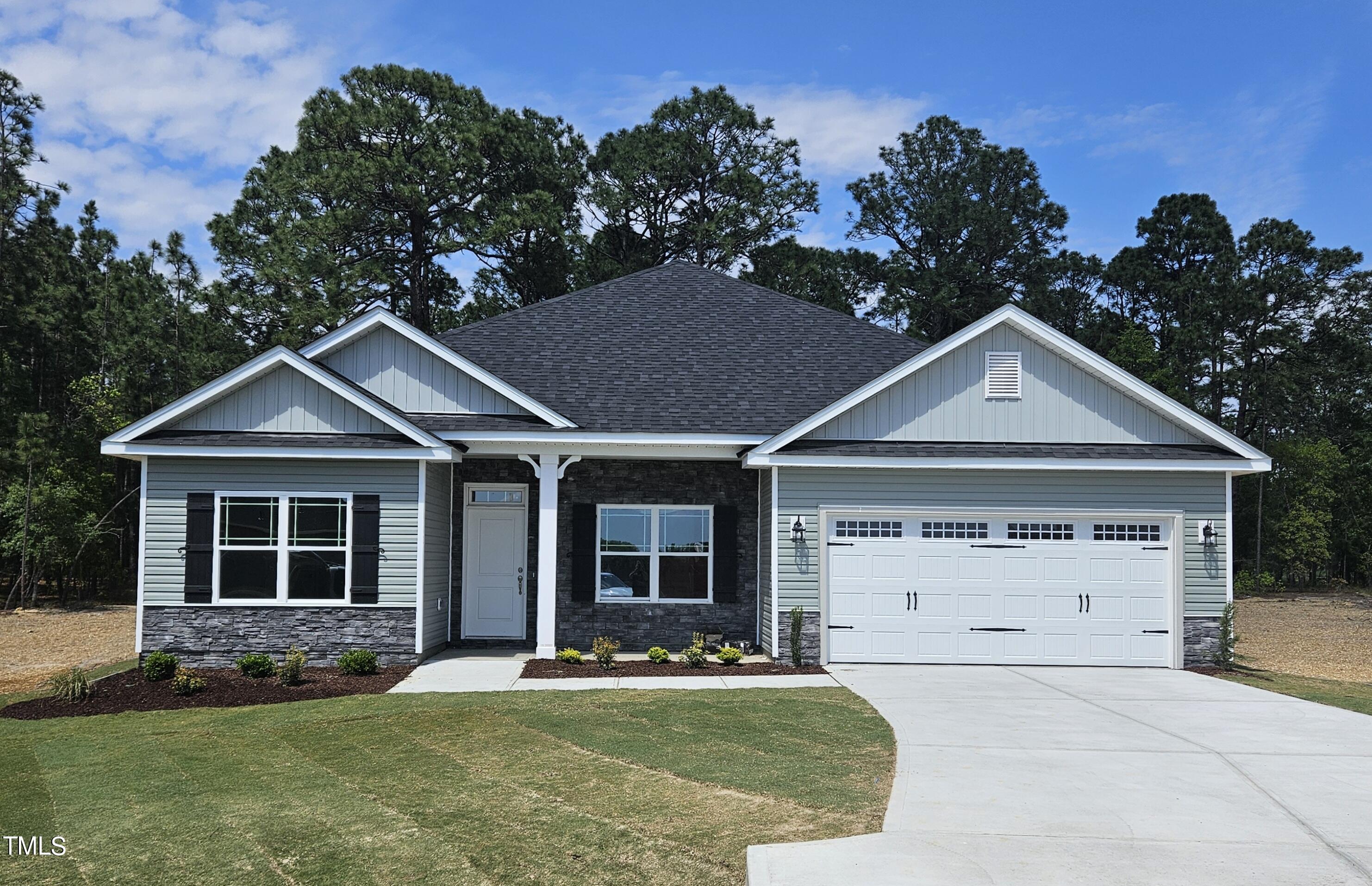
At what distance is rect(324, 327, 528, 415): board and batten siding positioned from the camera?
48.5ft

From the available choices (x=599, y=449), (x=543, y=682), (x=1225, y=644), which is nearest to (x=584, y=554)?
(x=599, y=449)

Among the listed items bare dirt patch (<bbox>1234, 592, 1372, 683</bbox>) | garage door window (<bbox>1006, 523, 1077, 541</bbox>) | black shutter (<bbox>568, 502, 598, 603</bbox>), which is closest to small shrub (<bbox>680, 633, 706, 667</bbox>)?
black shutter (<bbox>568, 502, 598, 603</bbox>)

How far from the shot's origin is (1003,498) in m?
13.7

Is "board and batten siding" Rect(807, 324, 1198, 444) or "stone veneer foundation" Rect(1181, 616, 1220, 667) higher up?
"board and batten siding" Rect(807, 324, 1198, 444)

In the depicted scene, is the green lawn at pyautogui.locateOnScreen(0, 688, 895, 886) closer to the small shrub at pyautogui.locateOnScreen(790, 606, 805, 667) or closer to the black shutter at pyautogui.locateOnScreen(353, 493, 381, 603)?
the small shrub at pyautogui.locateOnScreen(790, 606, 805, 667)

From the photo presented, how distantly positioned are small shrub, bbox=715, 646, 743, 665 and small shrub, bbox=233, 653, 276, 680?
565cm

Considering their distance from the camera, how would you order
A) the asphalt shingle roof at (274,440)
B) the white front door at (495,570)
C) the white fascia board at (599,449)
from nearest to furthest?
the asphalt shingle roof at (274,440)
the white fascia board at (599,449)
the white front door at (495,570)

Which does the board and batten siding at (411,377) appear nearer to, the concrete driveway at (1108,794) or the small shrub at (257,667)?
the small shrub at (257,667)

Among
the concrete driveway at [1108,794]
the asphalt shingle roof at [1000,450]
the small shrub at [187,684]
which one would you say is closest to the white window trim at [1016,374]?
the asphalt shingle roof at [1000,450]

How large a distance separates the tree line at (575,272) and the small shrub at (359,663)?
14.1 meters

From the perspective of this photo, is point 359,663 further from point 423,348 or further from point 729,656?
point 423,348

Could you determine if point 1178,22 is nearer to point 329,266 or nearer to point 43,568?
point 329,266

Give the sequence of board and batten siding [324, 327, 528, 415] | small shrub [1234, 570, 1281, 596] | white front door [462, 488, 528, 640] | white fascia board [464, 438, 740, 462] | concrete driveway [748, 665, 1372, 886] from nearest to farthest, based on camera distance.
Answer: concrete driveway [748, 665, 1372, 886] → white fascia board [464, 438, 740, 462] → board and batten siding [324, 327, 528, 415] → white front door [462, 488, 528, 640] → small shrub [1234, 570, 1281, 596]

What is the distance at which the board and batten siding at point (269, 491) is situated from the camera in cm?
1322
